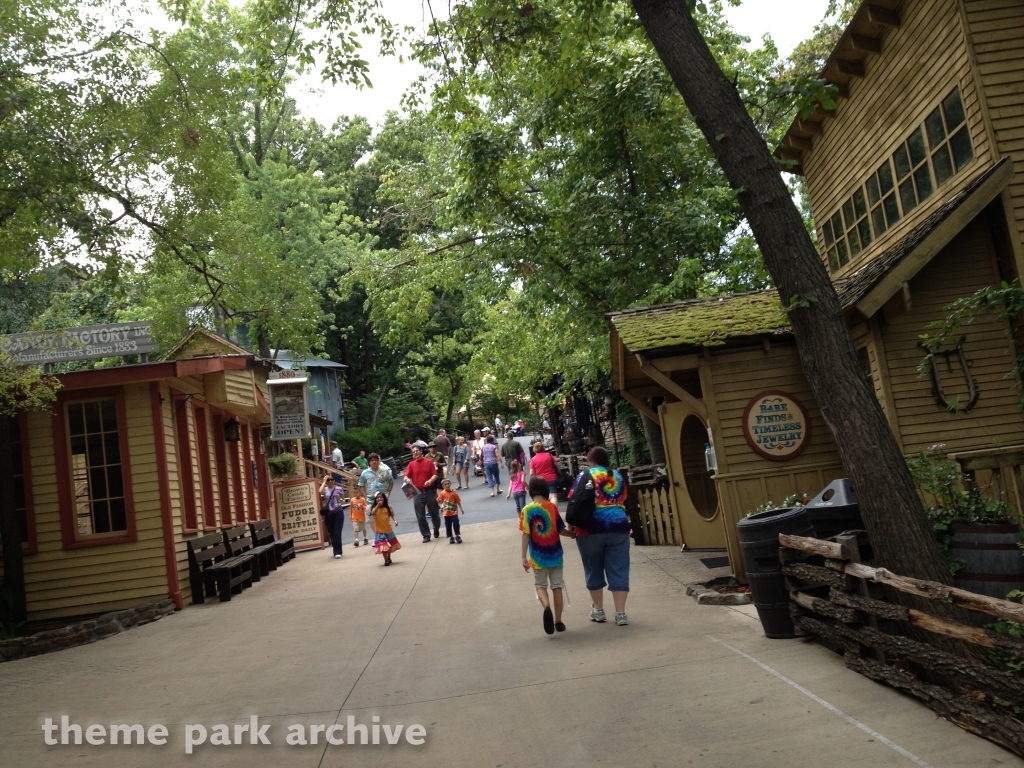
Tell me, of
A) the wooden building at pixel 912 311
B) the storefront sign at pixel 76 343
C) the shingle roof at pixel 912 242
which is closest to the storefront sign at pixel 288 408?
the storefront sign at pixel 76 343

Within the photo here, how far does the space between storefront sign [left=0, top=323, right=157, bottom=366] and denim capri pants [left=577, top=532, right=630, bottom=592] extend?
7243mm

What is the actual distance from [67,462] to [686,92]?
10.5m

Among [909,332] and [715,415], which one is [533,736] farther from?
[909,332]

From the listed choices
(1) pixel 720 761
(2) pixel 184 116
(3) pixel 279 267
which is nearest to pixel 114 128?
(2) pixel 184 116

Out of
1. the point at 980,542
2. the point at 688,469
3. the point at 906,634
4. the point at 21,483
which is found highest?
the point at 21,483

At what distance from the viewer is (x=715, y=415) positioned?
40.1ft

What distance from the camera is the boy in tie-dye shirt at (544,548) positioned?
30.8 feet

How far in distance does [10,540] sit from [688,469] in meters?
9.90

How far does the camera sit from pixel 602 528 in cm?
951

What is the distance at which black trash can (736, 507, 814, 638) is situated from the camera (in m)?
8.21

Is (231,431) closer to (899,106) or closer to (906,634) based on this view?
(899,106)

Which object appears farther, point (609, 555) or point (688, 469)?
point (688, 469)

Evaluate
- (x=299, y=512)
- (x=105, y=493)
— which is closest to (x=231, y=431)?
(x=299, y=512)

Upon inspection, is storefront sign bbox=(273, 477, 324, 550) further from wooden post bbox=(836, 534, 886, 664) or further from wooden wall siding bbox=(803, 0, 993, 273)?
wooden post bbox=(836, 534, 886, 664)
